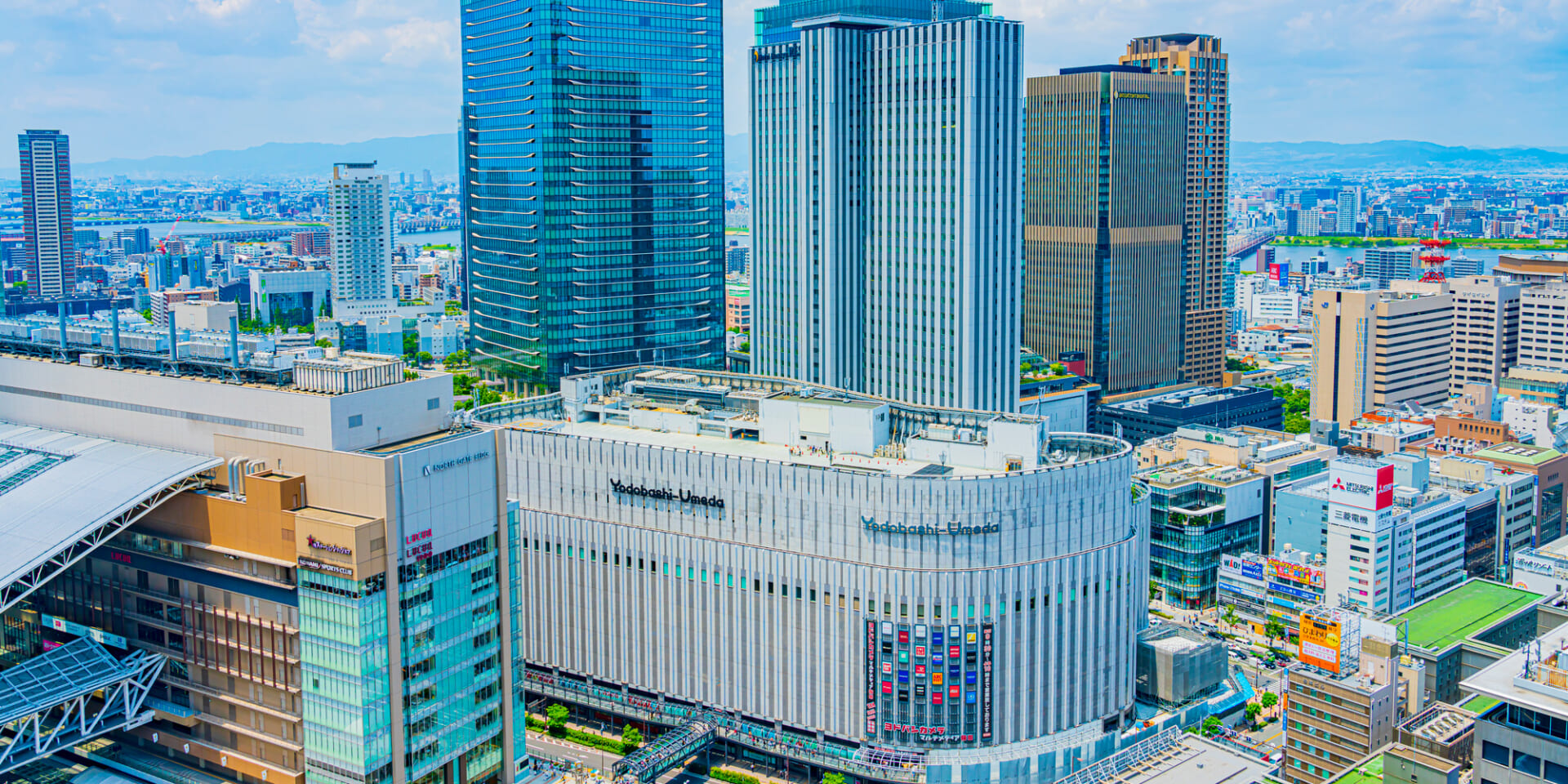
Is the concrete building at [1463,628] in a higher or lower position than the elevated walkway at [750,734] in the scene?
higher

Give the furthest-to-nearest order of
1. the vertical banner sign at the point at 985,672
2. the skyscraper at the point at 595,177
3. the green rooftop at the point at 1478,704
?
the skyscraper at the point at 595,177, the vertical banner sign at the point at 985,672, the green rooftop at the point at 1478,704

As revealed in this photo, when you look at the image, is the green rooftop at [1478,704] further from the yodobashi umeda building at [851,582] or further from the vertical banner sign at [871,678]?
the vertical banner sign at [871,678]

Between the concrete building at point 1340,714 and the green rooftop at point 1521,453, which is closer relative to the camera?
the concrete building at point 1340,714

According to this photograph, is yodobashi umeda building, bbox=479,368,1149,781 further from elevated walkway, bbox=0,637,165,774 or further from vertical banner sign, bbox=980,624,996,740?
elevated walkway, bbox=0,637,165,774

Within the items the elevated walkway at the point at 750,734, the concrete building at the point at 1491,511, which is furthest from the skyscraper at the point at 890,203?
the elevated walkway at the point at 750,734

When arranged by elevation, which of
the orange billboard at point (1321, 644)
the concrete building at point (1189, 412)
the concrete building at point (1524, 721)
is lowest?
the orange billboard at point (1321, 644)

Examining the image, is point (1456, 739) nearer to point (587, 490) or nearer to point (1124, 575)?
point (1124, 575)
